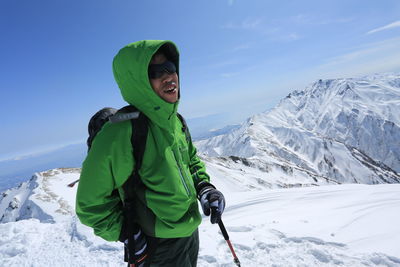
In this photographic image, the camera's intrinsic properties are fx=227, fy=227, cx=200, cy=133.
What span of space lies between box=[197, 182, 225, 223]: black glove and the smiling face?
171 cm

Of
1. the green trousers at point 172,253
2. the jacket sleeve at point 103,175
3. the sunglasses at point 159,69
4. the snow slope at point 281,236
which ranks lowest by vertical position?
the snow slope at point 281,236

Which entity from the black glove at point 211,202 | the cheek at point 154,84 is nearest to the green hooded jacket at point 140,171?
Answer: the cheek at point 154,84

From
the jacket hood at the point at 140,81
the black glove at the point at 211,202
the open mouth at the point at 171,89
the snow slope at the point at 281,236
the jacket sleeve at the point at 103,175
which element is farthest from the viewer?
the snow slope at the point at 281,236

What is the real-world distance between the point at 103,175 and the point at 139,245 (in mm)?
1144

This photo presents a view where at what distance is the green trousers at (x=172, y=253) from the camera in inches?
131

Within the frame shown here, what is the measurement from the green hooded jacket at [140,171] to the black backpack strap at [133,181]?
0.07 m

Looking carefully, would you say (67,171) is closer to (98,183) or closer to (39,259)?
(39,259)

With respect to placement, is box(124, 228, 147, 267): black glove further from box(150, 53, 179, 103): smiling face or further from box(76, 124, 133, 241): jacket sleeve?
box(150, 53, 179, 103): smiling face

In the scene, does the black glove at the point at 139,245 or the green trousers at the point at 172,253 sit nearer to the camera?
the black glove at the point at 139,245

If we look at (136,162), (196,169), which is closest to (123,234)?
(136,162)

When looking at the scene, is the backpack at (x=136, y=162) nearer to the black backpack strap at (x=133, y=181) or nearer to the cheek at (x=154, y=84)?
the black backpack strap at (x=133, y=181)

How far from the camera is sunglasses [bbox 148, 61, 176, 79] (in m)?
3.17

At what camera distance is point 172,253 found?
11.2 feet

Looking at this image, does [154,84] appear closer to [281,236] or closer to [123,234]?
[123,234]
